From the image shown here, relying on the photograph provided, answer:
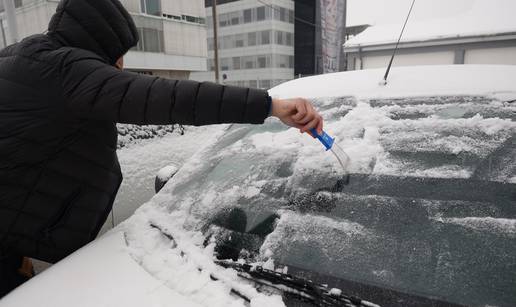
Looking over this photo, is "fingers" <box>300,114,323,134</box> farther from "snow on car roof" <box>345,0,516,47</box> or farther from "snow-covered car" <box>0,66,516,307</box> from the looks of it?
"snow on car roof" <box>345,0,516,47</box>

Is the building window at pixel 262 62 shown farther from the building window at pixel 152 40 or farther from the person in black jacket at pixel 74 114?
the person in black jacket at pixel 74 114

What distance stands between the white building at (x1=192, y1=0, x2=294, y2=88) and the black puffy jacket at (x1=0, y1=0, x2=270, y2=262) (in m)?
31.9

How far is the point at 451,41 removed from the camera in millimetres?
12008

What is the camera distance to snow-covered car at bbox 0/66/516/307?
94 centimetres

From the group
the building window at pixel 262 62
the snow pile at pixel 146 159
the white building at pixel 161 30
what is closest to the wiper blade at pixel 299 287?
the snow pile at pixel 146 159

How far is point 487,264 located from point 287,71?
35.3 meters

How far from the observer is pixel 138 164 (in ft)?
8.51

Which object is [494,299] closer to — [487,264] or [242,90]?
[487,264]

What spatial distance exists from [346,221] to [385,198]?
157mm

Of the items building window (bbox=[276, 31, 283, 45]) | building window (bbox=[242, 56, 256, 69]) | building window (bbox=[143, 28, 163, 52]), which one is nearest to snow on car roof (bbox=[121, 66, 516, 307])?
building window (bbox=[143, 28, 163, 52])

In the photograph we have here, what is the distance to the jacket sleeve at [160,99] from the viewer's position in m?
1.11

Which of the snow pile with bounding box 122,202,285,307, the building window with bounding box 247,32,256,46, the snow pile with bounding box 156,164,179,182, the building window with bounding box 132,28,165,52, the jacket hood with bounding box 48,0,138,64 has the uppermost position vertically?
the building window with bounding box 247,32,256,46

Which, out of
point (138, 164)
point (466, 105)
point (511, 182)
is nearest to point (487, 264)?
point (511, 182)

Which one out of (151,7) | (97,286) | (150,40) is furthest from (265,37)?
(97,286)
